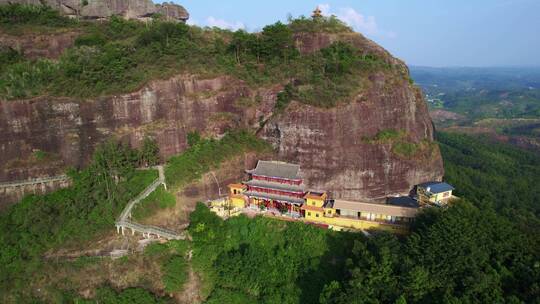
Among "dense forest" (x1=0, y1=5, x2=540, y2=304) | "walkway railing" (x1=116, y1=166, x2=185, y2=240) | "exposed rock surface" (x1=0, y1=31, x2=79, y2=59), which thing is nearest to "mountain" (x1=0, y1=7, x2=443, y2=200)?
"dense forest" (x1=0, y1=5, x2=540, y2=304)

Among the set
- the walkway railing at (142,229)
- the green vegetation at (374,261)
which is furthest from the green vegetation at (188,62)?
the green vegetation at (374,261)

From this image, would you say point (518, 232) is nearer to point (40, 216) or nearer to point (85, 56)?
point (40, 216)

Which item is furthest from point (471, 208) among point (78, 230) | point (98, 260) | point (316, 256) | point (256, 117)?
point (78, 230)

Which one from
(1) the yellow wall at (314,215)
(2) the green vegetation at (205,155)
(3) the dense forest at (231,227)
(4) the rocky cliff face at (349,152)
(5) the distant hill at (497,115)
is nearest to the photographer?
(3) the dense forest at (231,227)

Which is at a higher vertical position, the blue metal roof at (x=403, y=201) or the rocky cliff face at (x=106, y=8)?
the rocky cliff face at (x=106, y=8)

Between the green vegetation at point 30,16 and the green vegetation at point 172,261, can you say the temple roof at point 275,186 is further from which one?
the green vegetation at point 30,16

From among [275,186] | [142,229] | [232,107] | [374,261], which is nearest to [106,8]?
[232,107]
